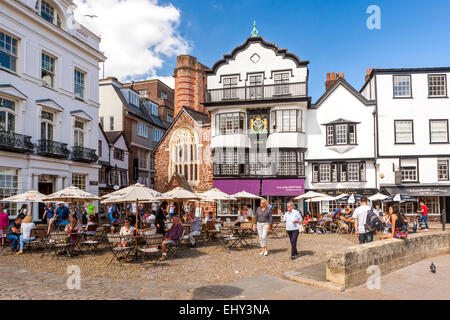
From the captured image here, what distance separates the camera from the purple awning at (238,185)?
2825cm

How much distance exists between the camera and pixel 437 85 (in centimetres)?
2727

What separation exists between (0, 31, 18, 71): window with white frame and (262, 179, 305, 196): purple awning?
18.4 m

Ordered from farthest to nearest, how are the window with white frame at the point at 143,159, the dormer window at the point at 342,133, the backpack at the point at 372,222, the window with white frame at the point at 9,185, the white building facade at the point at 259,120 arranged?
the window with white frame at the point at 143,159 < the white building facade at the point at 259,120 < the dormer window at the point at 342,133 < the window with white frame at the point at 9,185 < the backpack at the point at 372,222

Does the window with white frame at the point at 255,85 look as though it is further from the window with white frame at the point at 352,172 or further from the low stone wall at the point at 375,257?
the low stone wall at the point at 375,257

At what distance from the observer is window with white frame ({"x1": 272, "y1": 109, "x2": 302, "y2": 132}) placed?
1115 inches

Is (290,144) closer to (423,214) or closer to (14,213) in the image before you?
(423,214)

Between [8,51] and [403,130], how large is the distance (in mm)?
26580

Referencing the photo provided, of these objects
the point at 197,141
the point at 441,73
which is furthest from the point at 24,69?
the point at 441,73

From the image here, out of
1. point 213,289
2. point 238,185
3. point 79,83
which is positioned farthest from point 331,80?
point 213,289

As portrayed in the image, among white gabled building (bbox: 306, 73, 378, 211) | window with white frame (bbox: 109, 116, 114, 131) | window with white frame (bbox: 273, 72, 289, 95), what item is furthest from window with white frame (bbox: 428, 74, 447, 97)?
window with white frame (bbox: 109, 116, 114, 131)

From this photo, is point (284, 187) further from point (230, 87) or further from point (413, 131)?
point (413, 131)

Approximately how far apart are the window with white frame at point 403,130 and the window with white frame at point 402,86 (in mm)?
1999

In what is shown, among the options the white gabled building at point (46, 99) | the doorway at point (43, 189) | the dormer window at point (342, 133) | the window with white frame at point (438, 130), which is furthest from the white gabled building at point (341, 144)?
the doorway at point (43, 189)

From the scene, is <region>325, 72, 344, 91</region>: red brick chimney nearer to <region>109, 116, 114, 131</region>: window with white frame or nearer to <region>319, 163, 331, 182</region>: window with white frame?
<region>319, 163, 331, 182</region>: window with white frame
